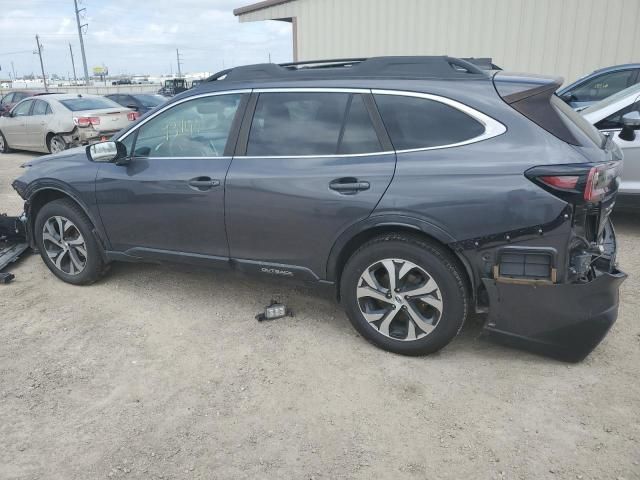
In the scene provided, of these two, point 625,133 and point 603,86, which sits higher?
point 603,86

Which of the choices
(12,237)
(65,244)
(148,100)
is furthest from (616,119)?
(148,100)

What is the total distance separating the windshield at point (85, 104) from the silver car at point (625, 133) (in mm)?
10173

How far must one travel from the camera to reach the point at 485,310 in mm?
2988

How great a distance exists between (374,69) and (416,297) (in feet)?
4.73

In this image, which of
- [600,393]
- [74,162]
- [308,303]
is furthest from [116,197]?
[600,393]

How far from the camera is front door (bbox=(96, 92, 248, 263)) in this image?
359 centimetres

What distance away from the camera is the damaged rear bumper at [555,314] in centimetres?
278

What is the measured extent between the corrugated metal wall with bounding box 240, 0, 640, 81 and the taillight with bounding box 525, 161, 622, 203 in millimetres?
9813

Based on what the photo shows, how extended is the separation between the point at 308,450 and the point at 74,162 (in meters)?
3.13

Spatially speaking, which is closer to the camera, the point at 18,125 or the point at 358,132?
the point at 358,132

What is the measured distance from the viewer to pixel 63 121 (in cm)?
1122

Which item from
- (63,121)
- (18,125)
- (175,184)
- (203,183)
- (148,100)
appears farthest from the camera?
(148,100)

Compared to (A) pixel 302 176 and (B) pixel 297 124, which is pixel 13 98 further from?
(A) pixel 302 176

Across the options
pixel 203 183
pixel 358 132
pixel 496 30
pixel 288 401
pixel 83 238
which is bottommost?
pixel 288 401
